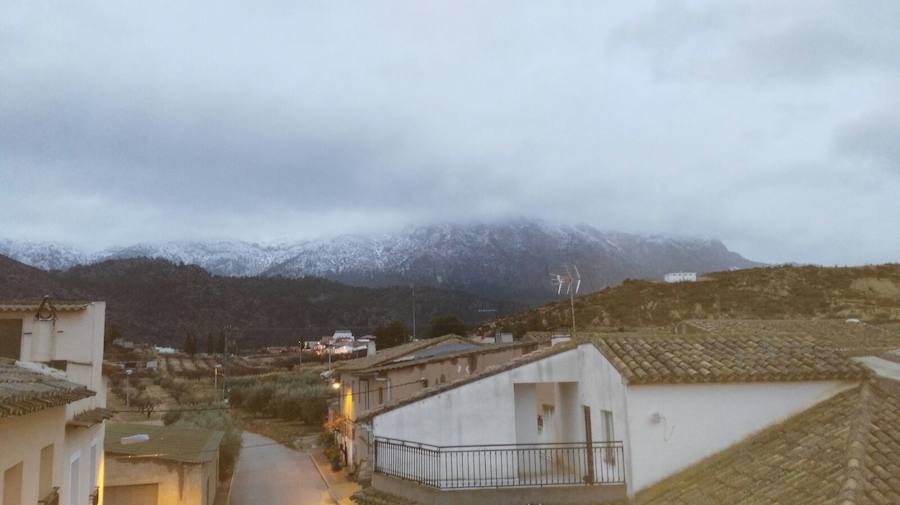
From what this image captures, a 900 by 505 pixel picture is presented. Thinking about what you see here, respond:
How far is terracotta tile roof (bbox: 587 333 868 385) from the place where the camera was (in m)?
11.2

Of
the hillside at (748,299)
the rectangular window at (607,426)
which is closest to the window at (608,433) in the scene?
the rectangular window at (607,426)

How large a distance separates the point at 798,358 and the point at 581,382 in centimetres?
421

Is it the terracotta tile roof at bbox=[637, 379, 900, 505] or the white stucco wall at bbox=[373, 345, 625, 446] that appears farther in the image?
the white stucco wall at bbox=[373, 345, 625, 446]

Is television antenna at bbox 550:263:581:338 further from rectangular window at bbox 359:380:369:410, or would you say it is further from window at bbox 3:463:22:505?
rectangular window at bbox 359:380:369:410


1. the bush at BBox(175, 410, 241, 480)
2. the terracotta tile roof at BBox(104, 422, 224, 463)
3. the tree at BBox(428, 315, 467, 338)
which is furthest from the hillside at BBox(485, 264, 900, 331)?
the terracotta tile roof at BBox(104, 422, 224, 463)

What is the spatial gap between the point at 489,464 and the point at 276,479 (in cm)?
2219

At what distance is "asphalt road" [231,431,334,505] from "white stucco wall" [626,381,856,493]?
19418 mm

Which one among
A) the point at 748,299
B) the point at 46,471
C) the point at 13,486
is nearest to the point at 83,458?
the point at 46,471

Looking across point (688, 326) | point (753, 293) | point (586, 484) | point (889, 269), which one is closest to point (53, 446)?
point (586, 484)

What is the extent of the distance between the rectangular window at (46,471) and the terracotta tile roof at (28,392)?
3.48 ft

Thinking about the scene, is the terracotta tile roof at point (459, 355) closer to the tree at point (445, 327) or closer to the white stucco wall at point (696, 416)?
the white stucco wall at point (696, 416)

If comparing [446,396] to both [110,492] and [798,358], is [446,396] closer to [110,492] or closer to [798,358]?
[798,358]

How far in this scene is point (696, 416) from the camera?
37.0ft

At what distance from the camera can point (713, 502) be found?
931 cm
